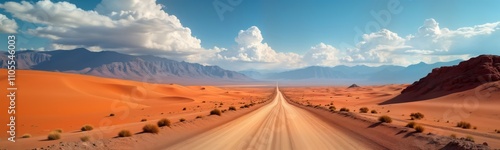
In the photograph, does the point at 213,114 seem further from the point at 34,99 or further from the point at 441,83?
the point at 441,83

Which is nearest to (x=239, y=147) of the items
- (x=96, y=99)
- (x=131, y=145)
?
(x=131, y=145)

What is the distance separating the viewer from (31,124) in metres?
23.5

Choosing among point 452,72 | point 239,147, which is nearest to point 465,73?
point 452,72

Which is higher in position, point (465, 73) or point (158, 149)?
point (465, 73)

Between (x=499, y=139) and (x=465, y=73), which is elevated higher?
(x=465, y=73)

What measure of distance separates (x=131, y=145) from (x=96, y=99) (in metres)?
31.5

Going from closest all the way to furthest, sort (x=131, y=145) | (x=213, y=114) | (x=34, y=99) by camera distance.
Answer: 1. (x=131, y=145)
2. (x=213, y=114)
3. (x=34, y=99)

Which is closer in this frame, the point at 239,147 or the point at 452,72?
the point at 239,147

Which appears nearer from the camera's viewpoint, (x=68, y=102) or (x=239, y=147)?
(x=239, y=147)

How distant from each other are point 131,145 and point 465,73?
57.0 metres

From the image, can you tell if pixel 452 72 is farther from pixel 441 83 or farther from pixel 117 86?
pixel 117 86

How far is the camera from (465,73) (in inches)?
2124

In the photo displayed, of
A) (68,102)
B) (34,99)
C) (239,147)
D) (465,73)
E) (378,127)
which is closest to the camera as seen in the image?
(239,147)

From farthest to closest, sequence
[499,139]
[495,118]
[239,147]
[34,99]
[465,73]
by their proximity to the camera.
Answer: [465,73], [34,99], [495,118], [499,139], [239,147]
